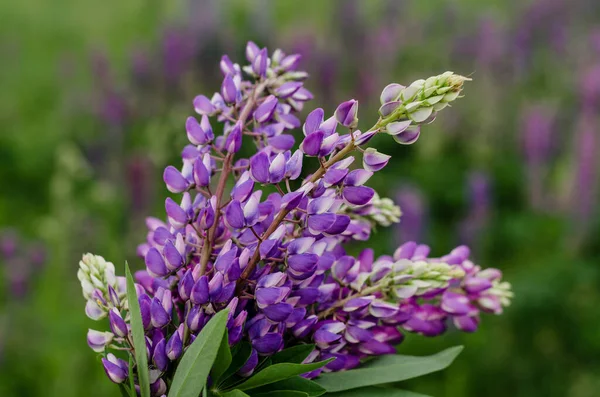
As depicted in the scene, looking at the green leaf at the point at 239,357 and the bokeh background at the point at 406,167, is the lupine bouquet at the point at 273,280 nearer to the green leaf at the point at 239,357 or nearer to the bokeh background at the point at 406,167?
the green leaf at the point at 239,357

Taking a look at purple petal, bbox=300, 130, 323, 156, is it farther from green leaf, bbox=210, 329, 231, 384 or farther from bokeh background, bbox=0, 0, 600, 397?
bokeh background, bbox=0, 0, 600, 397

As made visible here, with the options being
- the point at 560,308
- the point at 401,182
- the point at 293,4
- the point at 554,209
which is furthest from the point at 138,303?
the point at 293,4

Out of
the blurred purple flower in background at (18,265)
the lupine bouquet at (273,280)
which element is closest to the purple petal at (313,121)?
the lupine bouquet at (273,280)

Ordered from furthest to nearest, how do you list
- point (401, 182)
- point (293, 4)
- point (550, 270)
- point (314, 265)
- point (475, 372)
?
point (293, 4)
point (401, 182)
point (550, 270)
point (475, 372)
point (314, 265)

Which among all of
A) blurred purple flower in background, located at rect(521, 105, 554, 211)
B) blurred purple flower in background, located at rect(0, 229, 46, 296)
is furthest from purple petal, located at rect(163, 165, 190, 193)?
blurred purple flower in background, located at rect(521, 105, 554, 211)

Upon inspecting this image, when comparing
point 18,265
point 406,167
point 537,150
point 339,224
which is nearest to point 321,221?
point 339,224

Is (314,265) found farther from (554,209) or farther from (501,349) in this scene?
(554,209)

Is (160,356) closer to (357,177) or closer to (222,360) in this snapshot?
(222,360)

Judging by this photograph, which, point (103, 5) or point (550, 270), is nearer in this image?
point (550, 270)
